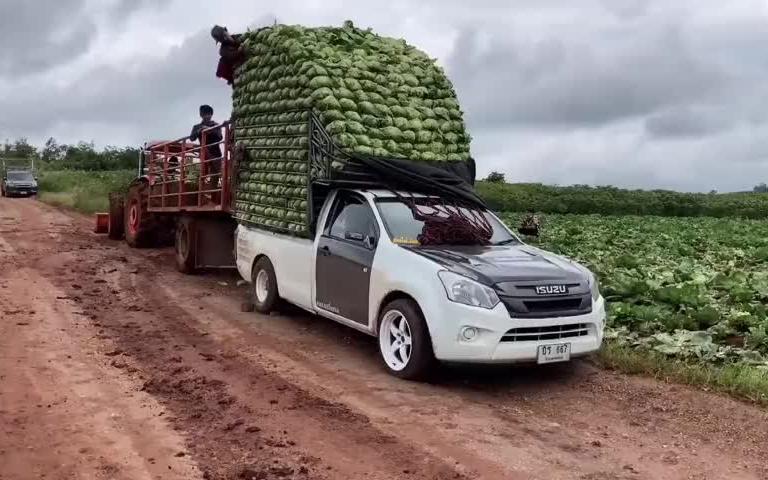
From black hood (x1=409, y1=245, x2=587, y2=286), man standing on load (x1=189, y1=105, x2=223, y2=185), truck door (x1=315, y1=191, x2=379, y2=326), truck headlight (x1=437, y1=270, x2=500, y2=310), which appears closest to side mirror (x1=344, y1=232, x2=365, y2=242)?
truck door (x1=315, y1=191, x2=379, y2=326)

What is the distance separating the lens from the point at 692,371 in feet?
23.1

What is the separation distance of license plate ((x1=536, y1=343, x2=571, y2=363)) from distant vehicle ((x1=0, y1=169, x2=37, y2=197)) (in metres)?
40.6

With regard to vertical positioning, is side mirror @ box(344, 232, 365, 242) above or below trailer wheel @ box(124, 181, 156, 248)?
above

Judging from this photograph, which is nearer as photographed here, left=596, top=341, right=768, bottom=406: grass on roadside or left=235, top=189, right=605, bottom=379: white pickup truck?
left=235, top=189, right=605, bottom=379: white pickup truck

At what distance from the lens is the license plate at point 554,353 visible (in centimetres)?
657

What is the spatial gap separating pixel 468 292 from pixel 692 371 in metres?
2.24

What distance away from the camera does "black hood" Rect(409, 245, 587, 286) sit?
21.6 ft

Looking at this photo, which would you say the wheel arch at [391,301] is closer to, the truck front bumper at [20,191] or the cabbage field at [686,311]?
the cabbage field at [686,311]

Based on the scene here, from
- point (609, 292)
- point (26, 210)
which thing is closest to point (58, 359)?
point (609, 292)

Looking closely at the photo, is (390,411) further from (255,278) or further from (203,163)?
(203,163)

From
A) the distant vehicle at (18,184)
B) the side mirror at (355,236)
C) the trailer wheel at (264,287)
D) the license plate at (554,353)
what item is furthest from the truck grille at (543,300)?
the distant vehicle at (18,184)

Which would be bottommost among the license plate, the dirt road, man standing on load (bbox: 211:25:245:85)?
the dirt road

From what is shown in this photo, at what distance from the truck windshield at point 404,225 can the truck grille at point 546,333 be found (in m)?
1.44

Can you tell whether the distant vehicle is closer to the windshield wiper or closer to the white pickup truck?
the white pickup truck
